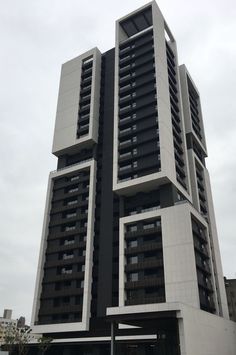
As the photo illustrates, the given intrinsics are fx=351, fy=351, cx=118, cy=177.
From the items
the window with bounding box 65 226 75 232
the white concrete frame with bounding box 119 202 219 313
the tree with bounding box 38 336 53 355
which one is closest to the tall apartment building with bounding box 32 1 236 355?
the white concrete frame with bounding box 119 202 219 313

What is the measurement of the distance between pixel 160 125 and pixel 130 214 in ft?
70.6

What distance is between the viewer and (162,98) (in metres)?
85.0

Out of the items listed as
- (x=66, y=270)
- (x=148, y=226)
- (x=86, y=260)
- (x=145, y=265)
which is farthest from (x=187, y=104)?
(x=66, y=270)

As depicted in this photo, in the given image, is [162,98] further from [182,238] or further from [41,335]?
[41,335]

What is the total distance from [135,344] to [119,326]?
16.3 feet

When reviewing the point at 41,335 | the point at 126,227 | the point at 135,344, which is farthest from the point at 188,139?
the point at 41,335

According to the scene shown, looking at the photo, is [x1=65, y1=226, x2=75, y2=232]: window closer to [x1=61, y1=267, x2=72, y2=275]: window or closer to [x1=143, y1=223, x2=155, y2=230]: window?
[x1=61, y1=267, x2=72, y2=275]: window

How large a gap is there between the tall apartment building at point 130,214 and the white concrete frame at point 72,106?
37cm

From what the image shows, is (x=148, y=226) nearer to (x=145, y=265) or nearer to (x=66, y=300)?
(x=145, y=265)

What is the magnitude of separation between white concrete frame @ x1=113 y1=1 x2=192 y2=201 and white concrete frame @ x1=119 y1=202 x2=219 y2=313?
277 inches

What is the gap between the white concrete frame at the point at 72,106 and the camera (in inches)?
3725

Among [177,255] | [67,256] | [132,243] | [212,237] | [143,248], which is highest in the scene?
[212,237]

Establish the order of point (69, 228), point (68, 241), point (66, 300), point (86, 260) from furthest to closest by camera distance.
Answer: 1. point (69, 228)
2. point (68, 241)
3. point (66, 300)
4. point (86, 260)

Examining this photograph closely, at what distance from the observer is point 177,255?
6688 centimetres
